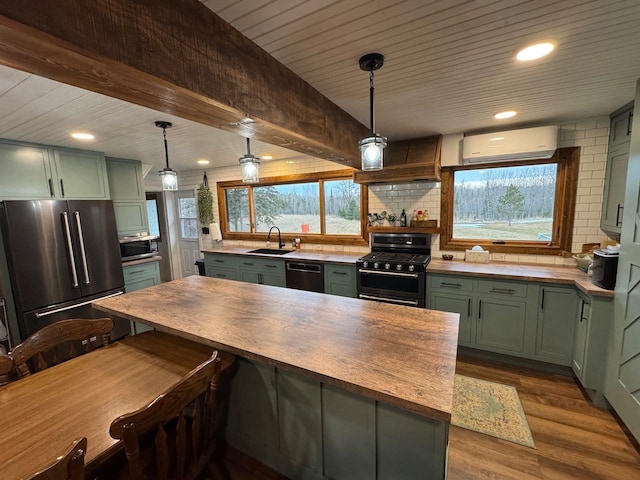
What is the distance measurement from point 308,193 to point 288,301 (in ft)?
8.68

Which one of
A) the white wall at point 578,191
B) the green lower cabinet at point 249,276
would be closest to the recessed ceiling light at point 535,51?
the white wall at point 578,191

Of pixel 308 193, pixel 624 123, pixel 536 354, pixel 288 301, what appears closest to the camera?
pixel 288 301

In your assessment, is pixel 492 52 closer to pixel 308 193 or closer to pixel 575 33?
pixel 575 33

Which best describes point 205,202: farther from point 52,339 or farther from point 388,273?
point 52,339

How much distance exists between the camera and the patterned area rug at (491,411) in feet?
6.36

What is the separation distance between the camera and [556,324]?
8.10ft

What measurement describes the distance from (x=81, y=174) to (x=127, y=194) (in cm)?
64

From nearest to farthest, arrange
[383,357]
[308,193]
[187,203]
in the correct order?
[383,357] → [308,193] → [187,203]

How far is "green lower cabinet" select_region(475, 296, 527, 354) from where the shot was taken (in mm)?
2596

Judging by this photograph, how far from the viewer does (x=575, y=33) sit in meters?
1.30

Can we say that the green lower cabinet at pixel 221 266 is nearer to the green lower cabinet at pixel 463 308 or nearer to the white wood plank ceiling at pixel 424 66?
the white wood plank ceiling at pixel 424 66

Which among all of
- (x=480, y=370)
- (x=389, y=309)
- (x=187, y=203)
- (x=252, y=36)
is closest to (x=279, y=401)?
(x=389, y=309)

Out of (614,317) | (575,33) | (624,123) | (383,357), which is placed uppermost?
(575,33)

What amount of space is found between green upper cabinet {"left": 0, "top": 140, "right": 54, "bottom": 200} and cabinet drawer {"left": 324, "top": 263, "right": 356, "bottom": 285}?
3.19 m
